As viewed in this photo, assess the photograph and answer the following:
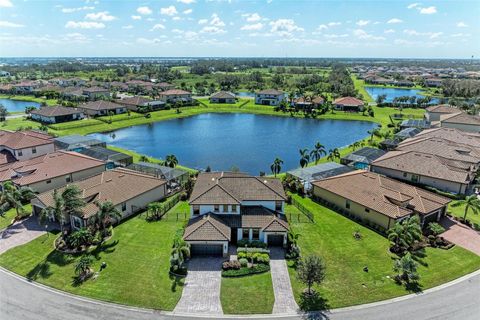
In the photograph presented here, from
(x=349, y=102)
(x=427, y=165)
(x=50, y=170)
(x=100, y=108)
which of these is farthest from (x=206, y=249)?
(x=349, y=102)

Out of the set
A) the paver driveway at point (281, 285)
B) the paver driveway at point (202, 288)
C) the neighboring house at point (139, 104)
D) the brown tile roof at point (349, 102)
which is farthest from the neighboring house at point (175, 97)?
the paver driveway at point (281, 285)

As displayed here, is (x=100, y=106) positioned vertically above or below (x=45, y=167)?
above

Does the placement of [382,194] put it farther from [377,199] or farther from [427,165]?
[427,165]

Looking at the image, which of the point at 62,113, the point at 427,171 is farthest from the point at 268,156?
the point at 62,113

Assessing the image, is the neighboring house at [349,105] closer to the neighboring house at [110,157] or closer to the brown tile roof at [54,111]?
the neighboring house at [110,157]

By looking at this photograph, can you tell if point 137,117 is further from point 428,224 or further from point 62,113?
point 428,224

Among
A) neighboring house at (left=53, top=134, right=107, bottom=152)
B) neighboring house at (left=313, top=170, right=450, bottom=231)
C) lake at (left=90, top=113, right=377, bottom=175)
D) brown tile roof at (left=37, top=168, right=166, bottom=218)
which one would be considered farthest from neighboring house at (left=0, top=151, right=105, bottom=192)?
neighboring house at (left=313, top=170, right=450, bottom=231)
